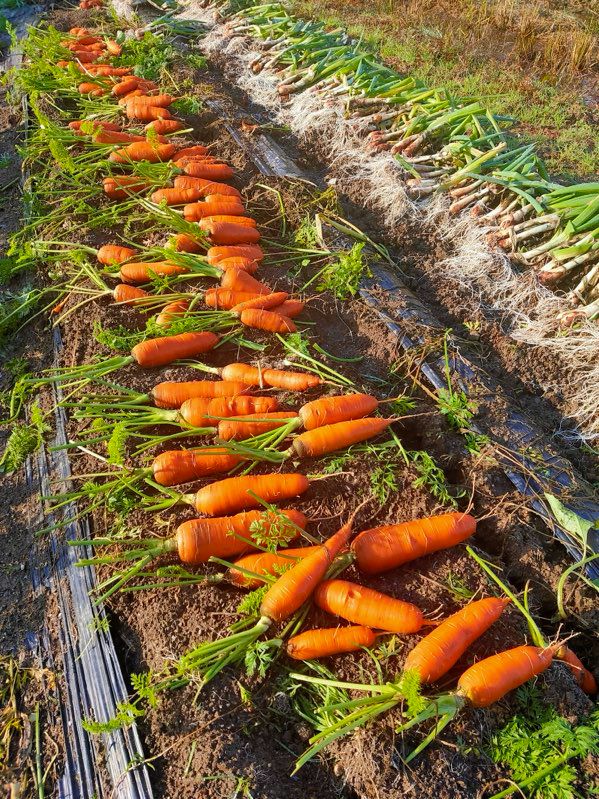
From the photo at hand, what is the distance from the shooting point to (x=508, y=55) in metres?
7.50

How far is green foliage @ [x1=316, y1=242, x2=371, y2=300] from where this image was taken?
355 centimetres

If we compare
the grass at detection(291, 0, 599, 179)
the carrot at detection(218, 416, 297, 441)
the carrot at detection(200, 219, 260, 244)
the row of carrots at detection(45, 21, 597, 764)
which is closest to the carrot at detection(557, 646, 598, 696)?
the row of carrots at detection(45, 21, 597, 764)

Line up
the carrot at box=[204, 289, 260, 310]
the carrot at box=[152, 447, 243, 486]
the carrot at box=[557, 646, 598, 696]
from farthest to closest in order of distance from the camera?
the carrot at box=[204, 289, 260, 310], the carrot at box=[152, 447, 243, 486], the carrot at box=[557, 646, 598, 696]

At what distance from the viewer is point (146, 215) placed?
4004 millimetres

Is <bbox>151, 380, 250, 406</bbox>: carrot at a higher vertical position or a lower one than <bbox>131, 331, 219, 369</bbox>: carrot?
lower

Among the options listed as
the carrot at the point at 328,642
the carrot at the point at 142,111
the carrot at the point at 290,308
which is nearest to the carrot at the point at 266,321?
the carrot at the point at 290,308

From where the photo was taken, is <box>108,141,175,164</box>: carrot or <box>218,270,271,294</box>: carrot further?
<box>108,141,175,164</box>: carrot

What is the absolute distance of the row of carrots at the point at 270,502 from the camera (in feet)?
6.55

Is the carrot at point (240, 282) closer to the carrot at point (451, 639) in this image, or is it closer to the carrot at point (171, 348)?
the carrot at point (171, 348)

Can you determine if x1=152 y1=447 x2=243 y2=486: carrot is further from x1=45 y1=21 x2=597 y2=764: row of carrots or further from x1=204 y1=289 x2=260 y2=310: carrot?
x1=204 y1=289 x2=260 y2=310: carrot

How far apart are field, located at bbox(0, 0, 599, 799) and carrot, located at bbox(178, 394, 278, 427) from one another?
0.04ft

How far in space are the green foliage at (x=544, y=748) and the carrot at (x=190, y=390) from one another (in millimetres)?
1844

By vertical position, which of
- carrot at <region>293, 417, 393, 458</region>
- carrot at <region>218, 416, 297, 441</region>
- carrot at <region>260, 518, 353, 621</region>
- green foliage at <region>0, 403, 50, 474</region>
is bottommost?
green foliage at <region>0, 403, 50, 474</region>

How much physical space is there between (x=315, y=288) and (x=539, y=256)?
1666 millimetres
